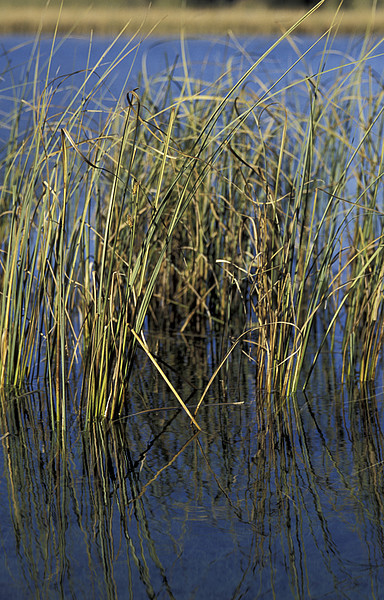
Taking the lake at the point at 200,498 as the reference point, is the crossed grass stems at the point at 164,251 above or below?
above

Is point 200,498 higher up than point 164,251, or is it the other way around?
point 164,251

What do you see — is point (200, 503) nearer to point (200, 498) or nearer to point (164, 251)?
point (200, 498)

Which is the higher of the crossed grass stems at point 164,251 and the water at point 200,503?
the crossed grass stems at point 164,251

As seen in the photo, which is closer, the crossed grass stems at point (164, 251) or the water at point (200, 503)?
the water at point (200, 503)

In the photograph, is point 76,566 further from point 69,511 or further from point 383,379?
point 383,379

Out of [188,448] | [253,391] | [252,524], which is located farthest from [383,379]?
[252,524]

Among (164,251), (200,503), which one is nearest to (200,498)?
(200,503)

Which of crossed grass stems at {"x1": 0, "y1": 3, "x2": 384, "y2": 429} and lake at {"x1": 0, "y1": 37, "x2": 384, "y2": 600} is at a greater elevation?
crossed grass stems at {"x1": 0, "y1": 3, "x2": 384, "y2": 429}

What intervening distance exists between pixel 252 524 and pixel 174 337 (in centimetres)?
180

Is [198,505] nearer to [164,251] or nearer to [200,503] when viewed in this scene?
→ [200,503]

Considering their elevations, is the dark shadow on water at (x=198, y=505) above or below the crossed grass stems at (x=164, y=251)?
below

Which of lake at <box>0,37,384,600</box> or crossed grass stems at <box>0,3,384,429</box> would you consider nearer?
lake at <box>0,37,384,600</box>

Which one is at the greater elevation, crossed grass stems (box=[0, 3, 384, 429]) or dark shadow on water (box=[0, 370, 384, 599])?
crossed grass stems (box=[0, 3, 384, 429])

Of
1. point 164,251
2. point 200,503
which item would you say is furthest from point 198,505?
point 164,251
